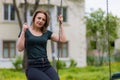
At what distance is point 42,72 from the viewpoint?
5.28 meters

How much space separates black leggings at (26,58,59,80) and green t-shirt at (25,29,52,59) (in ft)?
0.33

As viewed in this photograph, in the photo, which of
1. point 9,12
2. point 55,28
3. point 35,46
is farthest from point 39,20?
point 55,28

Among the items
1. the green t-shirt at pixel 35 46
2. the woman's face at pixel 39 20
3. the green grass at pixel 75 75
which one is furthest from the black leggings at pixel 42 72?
the green grass at pixel 75 75

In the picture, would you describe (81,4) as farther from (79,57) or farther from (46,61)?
(46,61)

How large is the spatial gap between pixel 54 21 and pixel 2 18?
3.33 metres

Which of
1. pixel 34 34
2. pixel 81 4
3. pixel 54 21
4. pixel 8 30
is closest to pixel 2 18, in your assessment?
pixel 8 30

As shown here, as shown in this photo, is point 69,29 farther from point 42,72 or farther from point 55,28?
point 42,72

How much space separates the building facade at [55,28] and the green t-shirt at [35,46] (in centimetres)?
2537

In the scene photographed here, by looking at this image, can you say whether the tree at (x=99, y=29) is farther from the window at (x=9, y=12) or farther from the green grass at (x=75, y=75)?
the green grass at (x=75, y=75)

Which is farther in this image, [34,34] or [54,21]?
[54,21]

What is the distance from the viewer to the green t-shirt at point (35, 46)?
535 centimetres

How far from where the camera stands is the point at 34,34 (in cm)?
545

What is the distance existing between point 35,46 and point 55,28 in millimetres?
26950

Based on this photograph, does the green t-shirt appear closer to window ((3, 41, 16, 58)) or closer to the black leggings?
the black leggings
